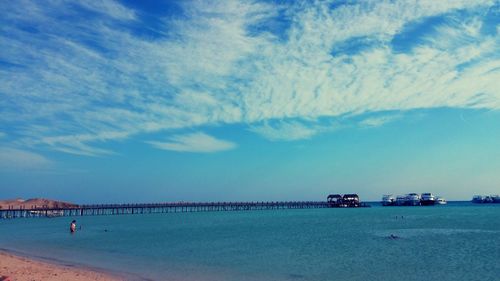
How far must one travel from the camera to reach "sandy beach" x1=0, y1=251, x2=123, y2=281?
18.0 m

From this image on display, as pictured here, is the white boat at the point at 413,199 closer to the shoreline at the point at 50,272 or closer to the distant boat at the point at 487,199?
the distant boat at the point at 487,199

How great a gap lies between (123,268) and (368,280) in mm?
12431

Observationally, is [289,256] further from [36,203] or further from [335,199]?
[335,199]

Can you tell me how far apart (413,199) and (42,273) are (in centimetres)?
13922

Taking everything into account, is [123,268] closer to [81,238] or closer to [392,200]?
[81,238]

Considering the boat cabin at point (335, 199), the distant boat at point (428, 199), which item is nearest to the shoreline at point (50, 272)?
the boat cabin at point (335, 199)

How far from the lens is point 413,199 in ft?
470

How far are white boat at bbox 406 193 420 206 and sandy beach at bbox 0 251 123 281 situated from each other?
444 feet

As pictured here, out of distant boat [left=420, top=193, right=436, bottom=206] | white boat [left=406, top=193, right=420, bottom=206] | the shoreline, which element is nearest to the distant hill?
the shoreline

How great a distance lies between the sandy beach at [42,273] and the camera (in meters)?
18.0

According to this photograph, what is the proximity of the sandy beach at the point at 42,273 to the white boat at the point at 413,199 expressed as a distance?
444 ft

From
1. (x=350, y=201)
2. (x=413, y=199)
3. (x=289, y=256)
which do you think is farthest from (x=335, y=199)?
(x=289, y=256)

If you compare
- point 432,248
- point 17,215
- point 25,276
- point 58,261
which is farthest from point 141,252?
point 17,215

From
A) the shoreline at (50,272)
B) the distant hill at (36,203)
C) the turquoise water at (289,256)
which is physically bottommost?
the turquoise water at (289,256)
